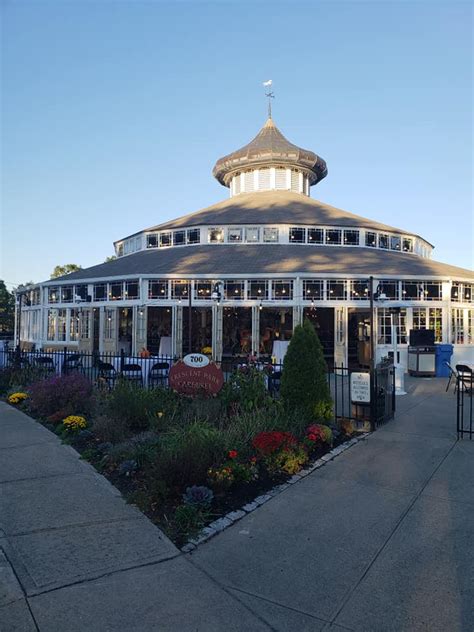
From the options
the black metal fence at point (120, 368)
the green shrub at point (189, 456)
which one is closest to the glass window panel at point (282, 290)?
the black metal fence at point (120, 368)

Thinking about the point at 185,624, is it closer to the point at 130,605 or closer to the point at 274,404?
the point at 130,605

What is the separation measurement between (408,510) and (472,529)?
2.18 ft

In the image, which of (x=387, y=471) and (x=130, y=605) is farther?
(x=387, y=471)

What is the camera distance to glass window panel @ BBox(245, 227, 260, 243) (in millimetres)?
27812

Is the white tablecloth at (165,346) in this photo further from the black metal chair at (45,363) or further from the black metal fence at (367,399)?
the black metal fence at (367,399)

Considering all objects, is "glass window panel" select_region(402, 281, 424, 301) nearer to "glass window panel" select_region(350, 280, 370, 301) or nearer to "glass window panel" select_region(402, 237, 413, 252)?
"glass window panel" select_region(350, 280, 370, 301)

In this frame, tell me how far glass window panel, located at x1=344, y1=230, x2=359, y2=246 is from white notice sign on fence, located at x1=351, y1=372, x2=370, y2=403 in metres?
20.2

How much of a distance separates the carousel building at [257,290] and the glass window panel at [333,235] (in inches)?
2.6

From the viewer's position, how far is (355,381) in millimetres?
9070

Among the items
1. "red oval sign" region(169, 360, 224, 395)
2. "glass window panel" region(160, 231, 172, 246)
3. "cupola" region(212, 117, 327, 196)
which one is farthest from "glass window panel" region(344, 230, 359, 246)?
"red oval sign" region(169, 360, 224, 395)

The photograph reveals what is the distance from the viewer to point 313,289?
68.9ft

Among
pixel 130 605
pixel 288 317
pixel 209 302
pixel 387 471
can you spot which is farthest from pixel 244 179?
pixel 130 605

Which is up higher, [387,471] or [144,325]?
[144,325]

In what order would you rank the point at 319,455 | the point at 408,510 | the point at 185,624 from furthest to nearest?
the point at 319,455 < the point at 408,510 < the point at 185,624
